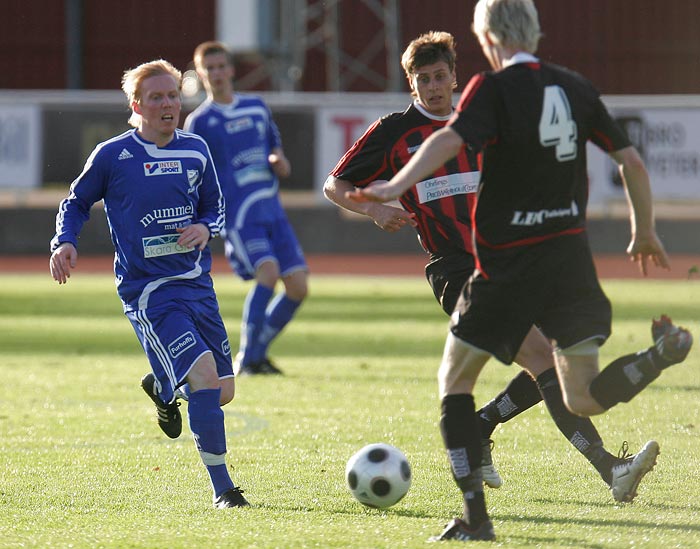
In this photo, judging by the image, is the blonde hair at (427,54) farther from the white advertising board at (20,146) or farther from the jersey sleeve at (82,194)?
the white advertising board at (20,146)

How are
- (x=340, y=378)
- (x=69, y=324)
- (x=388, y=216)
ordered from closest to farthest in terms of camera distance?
(x=388, y=216), (x=340, y=378), (x=69, y=324)

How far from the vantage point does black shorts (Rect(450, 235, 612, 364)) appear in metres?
4.85

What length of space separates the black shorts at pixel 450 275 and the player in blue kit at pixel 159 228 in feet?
3.37

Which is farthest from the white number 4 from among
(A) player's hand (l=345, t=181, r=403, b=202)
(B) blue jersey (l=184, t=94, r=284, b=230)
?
Answer: (B) blue jersey (l=184, t=94, r=284, b=230)

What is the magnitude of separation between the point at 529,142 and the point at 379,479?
1.63 meters

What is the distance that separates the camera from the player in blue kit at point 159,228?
5.90 m

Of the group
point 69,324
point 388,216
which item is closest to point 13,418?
point 388,216

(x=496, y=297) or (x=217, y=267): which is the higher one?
(x=496, y=297)

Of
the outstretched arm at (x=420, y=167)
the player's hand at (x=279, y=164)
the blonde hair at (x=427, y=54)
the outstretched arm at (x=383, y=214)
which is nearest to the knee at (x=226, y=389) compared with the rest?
the outstretched arm at (x=383, y=214)

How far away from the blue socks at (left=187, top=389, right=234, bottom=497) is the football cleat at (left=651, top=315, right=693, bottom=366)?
1921 millimetres

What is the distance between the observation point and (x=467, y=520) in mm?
4852

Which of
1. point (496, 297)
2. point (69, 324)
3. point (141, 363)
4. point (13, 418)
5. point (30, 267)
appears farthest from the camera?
point (30, 267)

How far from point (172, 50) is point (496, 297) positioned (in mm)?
34721

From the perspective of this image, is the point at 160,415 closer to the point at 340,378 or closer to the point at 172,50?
the point at 340,378
